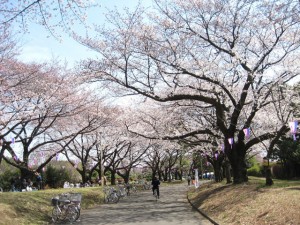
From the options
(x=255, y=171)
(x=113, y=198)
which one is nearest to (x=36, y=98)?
(x=113, y=198)

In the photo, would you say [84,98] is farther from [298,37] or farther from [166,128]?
[298,37]

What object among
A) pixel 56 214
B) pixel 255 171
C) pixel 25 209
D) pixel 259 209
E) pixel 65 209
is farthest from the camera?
pixel 255 171

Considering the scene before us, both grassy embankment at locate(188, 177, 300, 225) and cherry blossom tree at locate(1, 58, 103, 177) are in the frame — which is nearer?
grassy embankment at locate(188, 177, 300, 225)

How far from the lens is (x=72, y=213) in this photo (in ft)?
41.1

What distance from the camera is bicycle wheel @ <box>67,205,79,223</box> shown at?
1245 cm

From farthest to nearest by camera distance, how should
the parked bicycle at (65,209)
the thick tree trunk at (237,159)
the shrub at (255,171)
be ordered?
the shrub at (255,171)
the thick tree trunk at (237,159)
the parked bicycle at (65,209)

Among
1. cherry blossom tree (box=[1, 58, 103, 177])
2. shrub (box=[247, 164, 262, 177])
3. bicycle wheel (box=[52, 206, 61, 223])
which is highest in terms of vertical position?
cherry blossom tree (box=[1, 58, 103, 177])

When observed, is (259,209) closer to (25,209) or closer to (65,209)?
(65,209)

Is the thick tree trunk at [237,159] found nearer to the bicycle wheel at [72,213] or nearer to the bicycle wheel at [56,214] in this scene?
the bicycle wheel at [72,213]

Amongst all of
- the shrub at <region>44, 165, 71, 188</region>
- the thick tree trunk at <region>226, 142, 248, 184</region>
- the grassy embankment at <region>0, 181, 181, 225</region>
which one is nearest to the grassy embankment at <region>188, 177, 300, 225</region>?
the thick tree trunk at <region>226, 142, 248, 184</region>

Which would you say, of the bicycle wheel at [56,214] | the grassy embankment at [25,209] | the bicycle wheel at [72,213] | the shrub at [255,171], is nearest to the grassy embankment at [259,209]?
the bicycle wheel at [72,213]

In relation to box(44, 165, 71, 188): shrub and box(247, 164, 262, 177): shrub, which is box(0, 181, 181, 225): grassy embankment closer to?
box(44, 165, 71, 188): shrub

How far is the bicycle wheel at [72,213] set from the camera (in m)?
12.5

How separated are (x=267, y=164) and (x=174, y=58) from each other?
20.0 ft
